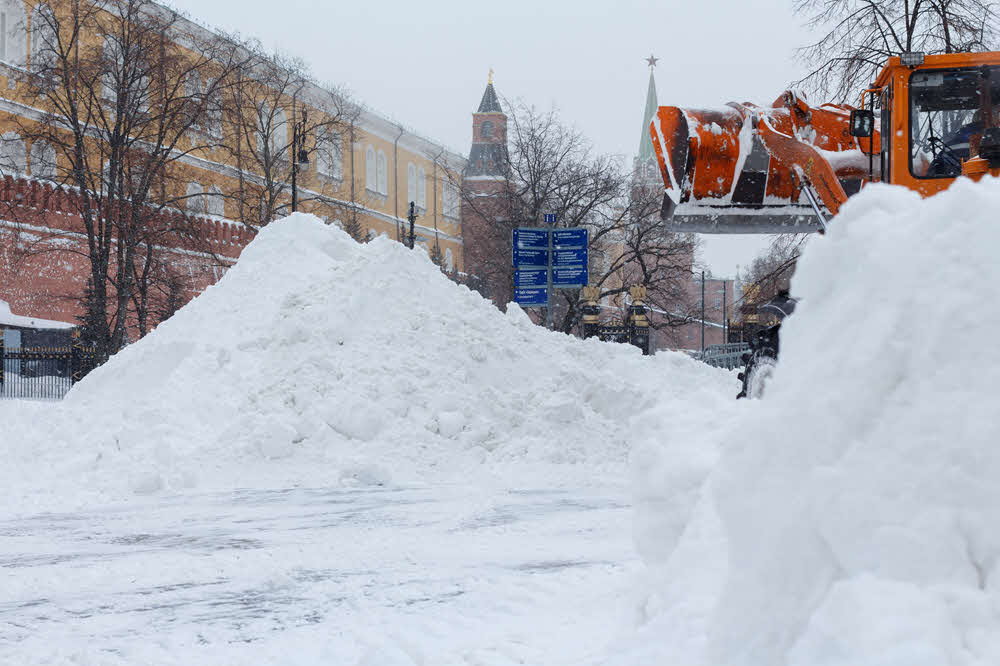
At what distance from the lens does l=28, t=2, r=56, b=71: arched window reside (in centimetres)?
2459

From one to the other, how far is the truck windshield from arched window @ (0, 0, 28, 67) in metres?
34.3

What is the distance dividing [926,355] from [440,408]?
9991 millimetres

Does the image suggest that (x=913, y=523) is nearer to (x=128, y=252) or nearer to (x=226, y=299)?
(x=226, y=299)

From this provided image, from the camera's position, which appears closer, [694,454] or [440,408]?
[694,454]

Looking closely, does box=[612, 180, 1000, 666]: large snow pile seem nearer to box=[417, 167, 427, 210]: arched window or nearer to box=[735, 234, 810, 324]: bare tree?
box=[735, 234, 810, 324]: bare tree

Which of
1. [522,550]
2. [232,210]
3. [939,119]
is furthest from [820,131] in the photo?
[232,210]

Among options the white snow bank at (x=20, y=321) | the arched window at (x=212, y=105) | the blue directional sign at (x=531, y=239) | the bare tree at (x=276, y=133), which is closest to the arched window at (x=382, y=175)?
the bare tree at (x=276, y=133)

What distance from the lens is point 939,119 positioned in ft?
31.2

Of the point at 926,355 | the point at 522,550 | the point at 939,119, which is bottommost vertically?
the point at 522,550

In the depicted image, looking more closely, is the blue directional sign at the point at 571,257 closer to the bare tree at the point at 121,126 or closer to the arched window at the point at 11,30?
the bare tree at the point at 121,126

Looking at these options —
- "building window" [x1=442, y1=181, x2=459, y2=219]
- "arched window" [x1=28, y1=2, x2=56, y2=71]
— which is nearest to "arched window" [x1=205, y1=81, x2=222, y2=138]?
"arched window" [x1=28, y1=2, x2=56, y2=71]

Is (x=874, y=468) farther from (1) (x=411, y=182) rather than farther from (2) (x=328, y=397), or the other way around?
(1) (x=411, y=182)

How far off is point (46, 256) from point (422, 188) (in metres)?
37.8

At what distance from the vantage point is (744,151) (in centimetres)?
1245
